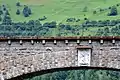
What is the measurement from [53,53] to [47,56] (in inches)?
16.5

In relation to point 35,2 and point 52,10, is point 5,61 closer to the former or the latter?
point 52,10

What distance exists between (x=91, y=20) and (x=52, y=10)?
1119 inches

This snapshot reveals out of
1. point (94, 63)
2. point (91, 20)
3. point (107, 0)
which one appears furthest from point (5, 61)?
point (107, 0)

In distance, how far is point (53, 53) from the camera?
30.0 metres

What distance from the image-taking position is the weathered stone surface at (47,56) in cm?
2967

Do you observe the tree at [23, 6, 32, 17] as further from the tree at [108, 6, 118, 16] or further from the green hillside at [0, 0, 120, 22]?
the tree at [108, 6, 118, 16]

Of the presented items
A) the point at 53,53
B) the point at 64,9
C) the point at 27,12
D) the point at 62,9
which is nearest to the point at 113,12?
the point at 64,9

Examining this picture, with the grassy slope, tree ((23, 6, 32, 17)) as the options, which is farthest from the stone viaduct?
tree ((23, 6, 32, 17))

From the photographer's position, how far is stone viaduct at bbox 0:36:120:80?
1167 inches

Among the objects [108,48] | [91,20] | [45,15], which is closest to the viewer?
[108,48]

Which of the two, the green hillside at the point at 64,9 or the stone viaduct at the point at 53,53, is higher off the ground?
the stone viaduct at the point at 53,53

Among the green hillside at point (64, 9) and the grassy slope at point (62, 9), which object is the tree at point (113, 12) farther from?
the grassy slope at point (62, 9)

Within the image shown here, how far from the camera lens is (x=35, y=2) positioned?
194625mm

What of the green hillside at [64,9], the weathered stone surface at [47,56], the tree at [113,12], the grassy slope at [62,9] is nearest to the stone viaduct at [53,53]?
the weathered stone surface at [47,56]
